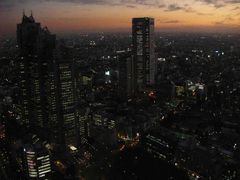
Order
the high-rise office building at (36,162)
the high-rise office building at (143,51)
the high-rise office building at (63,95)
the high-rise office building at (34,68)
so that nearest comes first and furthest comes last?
the high-rise office building at (36,162), the high-rise office building at (63,95), the high-rise office building at (34,68), the high-rise office building at (143,51)

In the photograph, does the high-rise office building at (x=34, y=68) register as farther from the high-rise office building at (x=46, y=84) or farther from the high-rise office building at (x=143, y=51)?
the high-rise office building at (x=143, y=51)

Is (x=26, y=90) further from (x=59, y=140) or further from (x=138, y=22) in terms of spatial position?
(x=138, y=22)

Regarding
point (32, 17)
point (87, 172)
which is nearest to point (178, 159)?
point (87, 172)

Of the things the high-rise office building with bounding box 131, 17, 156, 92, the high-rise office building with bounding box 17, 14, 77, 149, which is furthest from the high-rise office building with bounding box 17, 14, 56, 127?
the high-rise office building with bounding box 131, 17, 156, 92

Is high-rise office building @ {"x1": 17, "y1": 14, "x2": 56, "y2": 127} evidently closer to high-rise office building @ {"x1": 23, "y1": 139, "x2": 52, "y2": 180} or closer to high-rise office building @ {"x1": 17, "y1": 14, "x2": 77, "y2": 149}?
high-rise office building @ {"x1": 17, "y1": 14, "x2": 77, "y2": 149}

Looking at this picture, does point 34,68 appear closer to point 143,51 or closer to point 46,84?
point 46,84

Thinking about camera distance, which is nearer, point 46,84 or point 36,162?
point 36,162

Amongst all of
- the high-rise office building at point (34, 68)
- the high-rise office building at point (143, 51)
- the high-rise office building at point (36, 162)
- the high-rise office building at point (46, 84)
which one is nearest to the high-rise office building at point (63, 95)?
the high-rise office building at point (46, 84)

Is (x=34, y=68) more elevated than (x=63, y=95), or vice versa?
(x=34, y=68)

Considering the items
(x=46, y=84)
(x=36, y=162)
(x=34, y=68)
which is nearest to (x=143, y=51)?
(x=34, y=68)
